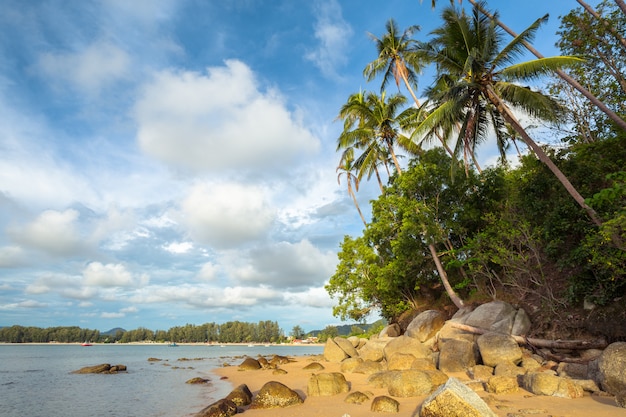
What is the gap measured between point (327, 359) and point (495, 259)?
45.8 feet

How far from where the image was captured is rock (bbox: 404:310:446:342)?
19.5 metres

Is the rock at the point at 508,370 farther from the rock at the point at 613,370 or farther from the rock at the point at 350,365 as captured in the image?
the rock at the point at 350,365

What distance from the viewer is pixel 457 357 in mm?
13375

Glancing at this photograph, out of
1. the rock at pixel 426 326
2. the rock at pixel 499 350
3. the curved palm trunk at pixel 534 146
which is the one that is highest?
the curved palm trunk at pixel 534 146

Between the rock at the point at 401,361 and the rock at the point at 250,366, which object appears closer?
the rock at the point at 401,361

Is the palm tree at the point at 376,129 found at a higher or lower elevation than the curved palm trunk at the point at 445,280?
higher

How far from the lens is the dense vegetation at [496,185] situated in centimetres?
1250

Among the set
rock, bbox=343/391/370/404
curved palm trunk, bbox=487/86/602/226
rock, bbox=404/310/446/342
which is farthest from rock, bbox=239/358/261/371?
curved palm trunk, bbox=487/86/602/226

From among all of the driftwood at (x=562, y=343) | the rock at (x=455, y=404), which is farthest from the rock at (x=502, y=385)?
the driftwood at (x=562, y=343)

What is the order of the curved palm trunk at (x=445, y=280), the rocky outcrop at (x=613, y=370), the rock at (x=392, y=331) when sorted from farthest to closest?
the rock at (x=392, y=331) → the curved palm trunk at (x=445, y=280) → the rocky outcrop at (x=613, y=370)

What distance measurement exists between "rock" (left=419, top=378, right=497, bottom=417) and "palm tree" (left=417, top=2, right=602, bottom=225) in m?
8.66

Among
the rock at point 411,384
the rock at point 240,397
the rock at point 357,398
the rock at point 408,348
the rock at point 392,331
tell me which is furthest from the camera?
the rock at point 392,331

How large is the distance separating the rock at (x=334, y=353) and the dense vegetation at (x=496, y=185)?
409 centimetres

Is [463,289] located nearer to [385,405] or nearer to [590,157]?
[590,157]
